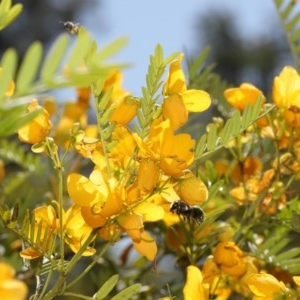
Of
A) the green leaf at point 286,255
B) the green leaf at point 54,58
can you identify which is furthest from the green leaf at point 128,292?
the green leaf at point 286,255

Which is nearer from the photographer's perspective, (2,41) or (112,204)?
(112,204)

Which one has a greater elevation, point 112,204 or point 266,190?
point 112,204

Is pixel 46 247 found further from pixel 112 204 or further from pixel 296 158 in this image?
pixel 296 158

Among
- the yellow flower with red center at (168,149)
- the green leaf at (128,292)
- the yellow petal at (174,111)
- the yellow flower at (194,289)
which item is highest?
the yellow petal at (174,111)

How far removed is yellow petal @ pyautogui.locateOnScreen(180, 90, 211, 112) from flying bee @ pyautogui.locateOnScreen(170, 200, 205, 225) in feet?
0.31

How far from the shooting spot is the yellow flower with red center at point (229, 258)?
2.72 feet

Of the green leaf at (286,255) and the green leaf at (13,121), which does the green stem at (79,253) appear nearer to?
the green leaf at (13,121)

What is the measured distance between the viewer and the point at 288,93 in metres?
0.84

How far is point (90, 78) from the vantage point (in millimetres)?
414

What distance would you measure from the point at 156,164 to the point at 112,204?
0.04 metres

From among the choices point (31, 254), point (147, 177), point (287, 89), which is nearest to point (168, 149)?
point (147, 177)

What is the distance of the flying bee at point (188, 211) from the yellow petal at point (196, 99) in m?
0.09

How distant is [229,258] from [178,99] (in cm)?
22

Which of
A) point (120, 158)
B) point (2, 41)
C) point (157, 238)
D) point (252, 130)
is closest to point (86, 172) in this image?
point (157, 238)
